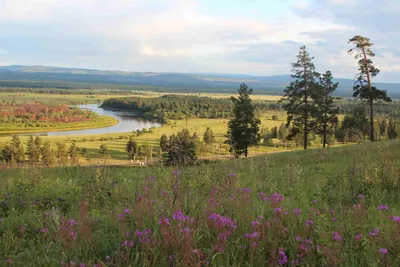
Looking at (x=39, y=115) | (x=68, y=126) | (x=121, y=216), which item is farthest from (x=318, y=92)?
(x=39, y=115)

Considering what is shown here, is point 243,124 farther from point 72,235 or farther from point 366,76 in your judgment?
point 72,235

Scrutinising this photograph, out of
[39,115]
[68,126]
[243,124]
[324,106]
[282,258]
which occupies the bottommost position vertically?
[68,126]

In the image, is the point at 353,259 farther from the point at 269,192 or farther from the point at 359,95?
the point at 359,95

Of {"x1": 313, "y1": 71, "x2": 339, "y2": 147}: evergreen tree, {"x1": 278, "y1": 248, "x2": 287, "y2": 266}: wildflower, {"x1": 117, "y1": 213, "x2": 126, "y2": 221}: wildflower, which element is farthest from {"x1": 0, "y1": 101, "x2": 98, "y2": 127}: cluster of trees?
{"x1": 278, "y1": 248, "x2": 287, "y2": 266}: wildflower

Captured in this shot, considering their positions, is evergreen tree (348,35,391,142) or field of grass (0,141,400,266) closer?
field of grass (0,141,400,266)

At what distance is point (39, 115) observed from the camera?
5138 inches

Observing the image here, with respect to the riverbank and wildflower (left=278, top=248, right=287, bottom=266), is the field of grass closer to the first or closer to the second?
wildflower (left=278, top=248, right=287, bottom=266)

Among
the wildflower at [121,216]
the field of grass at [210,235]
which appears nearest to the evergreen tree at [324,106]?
the field of grass at [210,235]

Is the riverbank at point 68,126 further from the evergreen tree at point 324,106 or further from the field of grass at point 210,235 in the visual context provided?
the field of grass at point 210,235

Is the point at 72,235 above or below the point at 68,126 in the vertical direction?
above

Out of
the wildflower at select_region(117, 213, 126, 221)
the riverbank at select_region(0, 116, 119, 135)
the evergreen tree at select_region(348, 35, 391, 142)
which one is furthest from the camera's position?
the riverbank at select_region(0, 116, 119, 135)

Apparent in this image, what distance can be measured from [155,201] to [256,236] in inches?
57.4

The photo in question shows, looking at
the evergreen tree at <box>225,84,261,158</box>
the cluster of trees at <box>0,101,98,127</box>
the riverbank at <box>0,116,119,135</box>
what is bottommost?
the riverbank at <box>0,116,119,135</box>

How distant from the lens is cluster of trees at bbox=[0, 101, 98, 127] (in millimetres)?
123750
